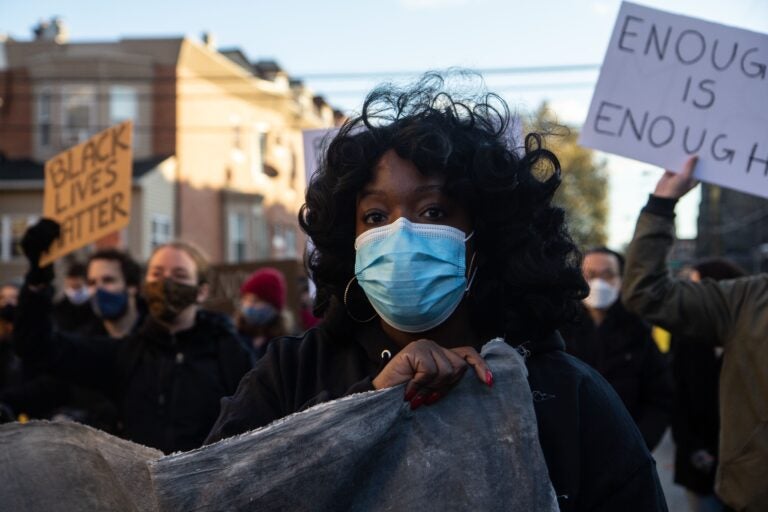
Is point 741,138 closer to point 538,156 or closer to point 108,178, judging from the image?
point 538,156

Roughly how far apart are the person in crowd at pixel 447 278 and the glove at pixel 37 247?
9.52ft

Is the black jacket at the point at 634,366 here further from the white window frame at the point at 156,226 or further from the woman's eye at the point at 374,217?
the white window frame at the point at 156,226

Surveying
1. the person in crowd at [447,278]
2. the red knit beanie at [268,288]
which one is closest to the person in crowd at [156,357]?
the person in crowd at [447,278]

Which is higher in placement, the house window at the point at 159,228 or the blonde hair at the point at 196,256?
the house window at the point at 159,228

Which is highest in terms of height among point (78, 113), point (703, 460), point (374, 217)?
point (78, 113)

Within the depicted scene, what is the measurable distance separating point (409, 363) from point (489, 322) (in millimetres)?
457

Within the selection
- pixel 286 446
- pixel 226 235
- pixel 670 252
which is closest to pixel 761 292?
pixel 670 252

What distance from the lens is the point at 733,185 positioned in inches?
163

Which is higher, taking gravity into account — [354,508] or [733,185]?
[733,185]

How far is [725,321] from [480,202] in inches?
81.2

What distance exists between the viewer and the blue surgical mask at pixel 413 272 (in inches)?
86.4

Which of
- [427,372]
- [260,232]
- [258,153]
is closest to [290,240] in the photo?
[260,232]

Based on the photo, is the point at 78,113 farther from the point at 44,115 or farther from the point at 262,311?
the point at 262,311

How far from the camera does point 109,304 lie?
608cm
